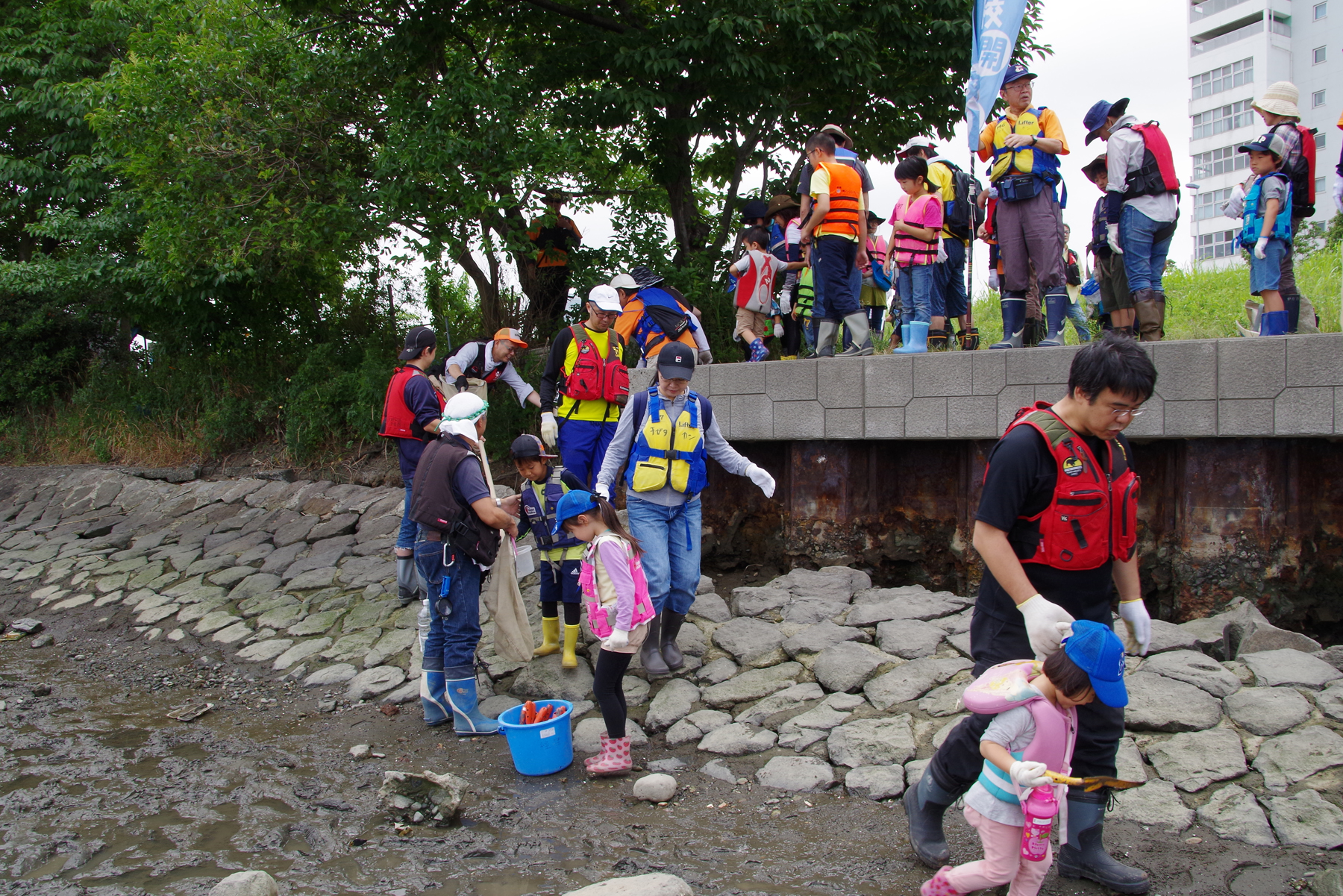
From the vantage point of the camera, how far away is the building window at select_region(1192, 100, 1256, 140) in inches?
1588

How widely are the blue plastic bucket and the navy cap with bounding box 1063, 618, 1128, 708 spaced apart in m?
2.69

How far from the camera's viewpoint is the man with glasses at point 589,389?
6340mm

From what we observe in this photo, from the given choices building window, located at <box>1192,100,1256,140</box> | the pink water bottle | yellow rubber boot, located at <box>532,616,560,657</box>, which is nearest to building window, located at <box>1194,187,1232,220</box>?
building window, located at <box>1192,100,1256,140</box>

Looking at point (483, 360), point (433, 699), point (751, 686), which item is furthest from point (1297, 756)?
point (483, 360)

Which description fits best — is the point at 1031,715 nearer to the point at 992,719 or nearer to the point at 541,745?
the point at 992,719

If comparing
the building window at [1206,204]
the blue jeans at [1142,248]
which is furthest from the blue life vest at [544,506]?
the building window at [1206,204]

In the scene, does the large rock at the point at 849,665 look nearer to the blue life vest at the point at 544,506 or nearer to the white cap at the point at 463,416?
the blue life vest at the point at 544,506

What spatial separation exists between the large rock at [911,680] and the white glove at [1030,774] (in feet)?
6.97

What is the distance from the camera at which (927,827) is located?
11.1 feet

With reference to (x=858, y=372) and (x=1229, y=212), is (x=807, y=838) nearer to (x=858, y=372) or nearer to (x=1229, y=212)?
(x=858, y=372)

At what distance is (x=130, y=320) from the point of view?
1655cm

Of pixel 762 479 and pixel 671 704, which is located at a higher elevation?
pixel 762 479

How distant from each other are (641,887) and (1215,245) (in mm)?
46604

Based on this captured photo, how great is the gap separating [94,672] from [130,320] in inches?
446
